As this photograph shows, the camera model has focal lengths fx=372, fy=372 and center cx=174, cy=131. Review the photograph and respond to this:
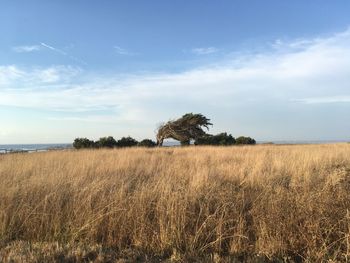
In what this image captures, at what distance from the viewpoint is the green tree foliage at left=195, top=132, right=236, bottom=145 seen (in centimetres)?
3909

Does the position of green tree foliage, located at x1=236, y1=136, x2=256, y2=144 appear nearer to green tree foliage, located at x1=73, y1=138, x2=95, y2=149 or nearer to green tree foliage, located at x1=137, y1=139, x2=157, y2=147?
green tree foliage, located at x1=137, y1=139, x2=157, y2=147

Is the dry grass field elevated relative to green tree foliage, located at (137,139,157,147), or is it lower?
lower

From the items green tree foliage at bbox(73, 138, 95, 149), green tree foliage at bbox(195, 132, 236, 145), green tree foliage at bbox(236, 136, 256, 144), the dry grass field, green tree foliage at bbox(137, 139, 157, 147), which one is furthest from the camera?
green tree foliage at bbox(236, 136, 256, 144)

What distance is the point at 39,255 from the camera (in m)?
4.50

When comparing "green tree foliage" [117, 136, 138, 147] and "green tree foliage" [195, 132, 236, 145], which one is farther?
"green tree foliage" [195, 132, 236, 145]

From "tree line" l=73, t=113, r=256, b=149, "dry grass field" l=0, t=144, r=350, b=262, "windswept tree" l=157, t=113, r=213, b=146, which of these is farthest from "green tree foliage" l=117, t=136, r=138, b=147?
"dry grass field" l=0, t=144, r=350, b=262

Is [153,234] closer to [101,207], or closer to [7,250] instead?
[101,207]

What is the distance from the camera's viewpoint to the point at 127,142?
123 ft

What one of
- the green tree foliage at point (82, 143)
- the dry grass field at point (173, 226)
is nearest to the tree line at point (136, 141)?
the green tree foliage at point (82, 143)

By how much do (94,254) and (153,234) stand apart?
38.7 inches

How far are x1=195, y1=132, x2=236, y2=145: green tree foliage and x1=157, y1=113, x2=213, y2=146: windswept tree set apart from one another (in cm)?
100

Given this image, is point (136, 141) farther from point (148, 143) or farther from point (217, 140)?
point (217, 140)

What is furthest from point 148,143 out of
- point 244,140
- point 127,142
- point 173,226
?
point 173,226

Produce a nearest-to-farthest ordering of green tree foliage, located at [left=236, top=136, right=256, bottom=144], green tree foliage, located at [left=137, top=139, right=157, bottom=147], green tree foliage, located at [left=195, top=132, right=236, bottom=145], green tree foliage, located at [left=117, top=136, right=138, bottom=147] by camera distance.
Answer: green tree foliage, located at [left=117, top=136, right=138, bottom=147]
green tree foliage, located at [left=137, top=139, right=157, bottom=147]
green tree foliage, located at [left=195, top=132, right=236, bottom=145]
green tree foliage, located at [left=236, top=136, right=256, bottom=144]
